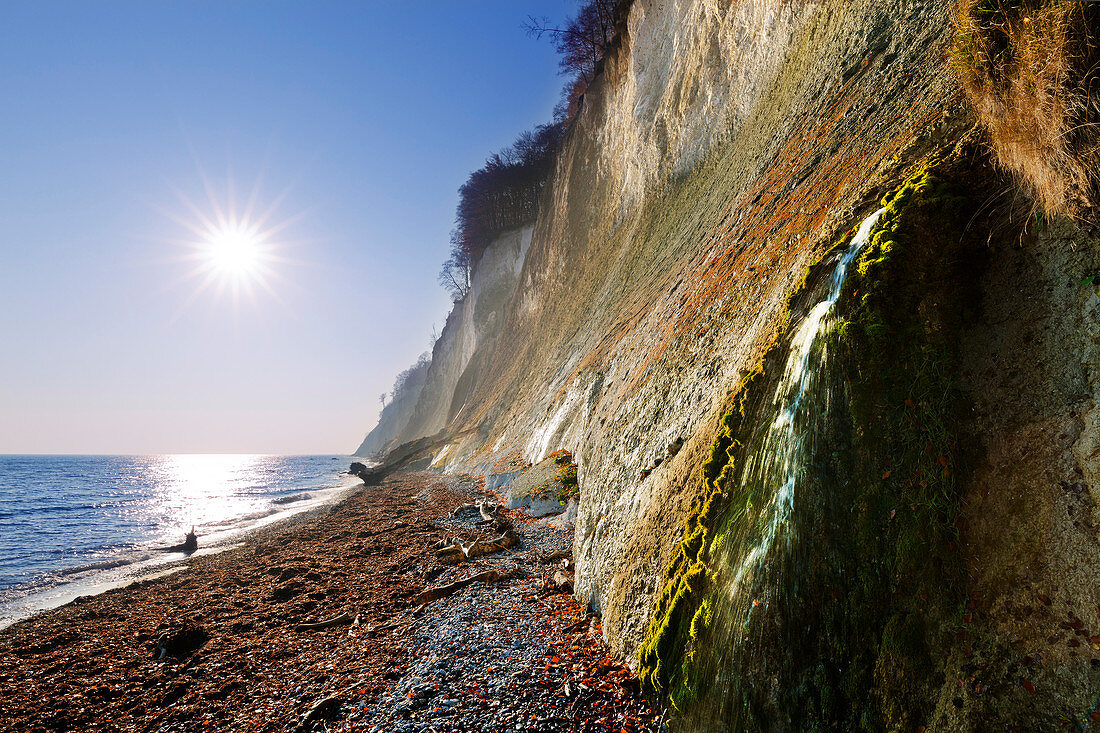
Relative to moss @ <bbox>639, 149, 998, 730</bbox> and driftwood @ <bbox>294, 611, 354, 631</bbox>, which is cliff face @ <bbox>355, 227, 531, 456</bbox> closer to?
driftwood @ <bbox>294, 611, 354, 631</bbox>

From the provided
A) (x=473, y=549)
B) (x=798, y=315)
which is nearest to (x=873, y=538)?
(x=798, y=315)

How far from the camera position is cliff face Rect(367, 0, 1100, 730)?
275cm

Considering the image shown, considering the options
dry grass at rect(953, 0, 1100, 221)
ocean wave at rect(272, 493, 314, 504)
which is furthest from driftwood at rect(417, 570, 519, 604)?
ocean wave at rect(272, 493, 314, 504)

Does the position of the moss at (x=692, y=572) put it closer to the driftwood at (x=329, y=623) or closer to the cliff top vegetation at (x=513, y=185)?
the driftwood at (x=329, y=623)

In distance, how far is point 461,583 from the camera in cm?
735

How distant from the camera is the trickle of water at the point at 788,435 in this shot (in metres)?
3.50

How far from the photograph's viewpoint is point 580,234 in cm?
2498

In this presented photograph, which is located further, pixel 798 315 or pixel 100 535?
pixel 100 535

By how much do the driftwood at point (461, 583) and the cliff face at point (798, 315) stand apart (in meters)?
1.56

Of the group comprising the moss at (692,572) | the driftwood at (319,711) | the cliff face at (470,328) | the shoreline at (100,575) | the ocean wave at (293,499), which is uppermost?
the cliff face at (470,328)

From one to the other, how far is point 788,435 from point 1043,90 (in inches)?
110

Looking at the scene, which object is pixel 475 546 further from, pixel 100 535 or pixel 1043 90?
pixel 100 535

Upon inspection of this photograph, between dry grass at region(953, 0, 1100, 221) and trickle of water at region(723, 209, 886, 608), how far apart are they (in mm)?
905

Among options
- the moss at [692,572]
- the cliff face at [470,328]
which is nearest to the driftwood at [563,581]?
the moss at [692,572]
